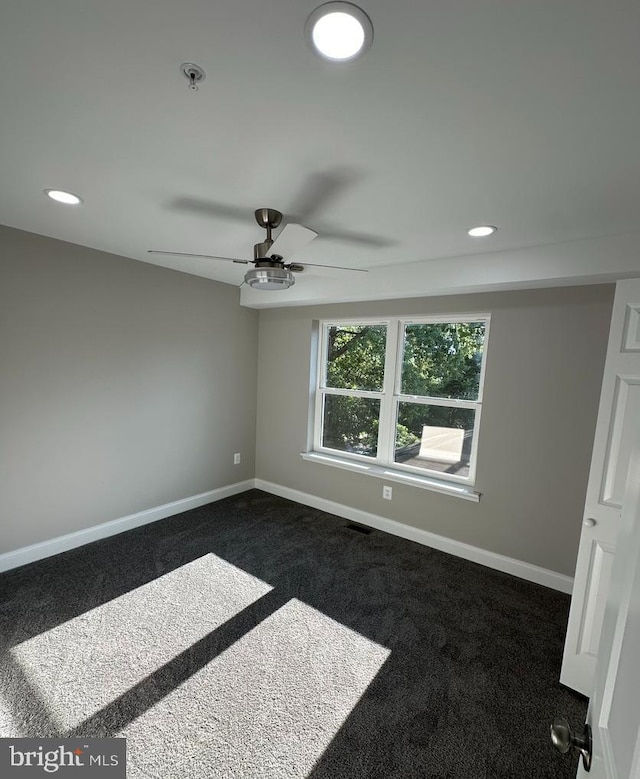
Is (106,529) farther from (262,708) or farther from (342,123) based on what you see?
(342,123)

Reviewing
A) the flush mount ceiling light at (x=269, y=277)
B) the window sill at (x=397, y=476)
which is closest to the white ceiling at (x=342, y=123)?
the flush mount ceiling light at (x=269, y=277)

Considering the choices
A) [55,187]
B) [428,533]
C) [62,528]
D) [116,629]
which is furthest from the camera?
[428,533]

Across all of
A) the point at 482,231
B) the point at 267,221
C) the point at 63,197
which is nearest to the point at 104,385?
the point at 63,197

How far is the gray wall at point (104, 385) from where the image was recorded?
8.38ft

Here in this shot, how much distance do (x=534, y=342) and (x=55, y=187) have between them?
10.3ft

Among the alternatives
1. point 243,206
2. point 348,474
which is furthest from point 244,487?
point 243,206

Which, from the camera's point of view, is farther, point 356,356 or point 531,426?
point 356,356

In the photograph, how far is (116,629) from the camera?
2072 millimetres

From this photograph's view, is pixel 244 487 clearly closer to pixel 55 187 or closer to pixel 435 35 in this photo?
pixel 55 187

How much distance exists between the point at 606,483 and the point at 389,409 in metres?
1.93

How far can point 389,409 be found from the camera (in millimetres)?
3461

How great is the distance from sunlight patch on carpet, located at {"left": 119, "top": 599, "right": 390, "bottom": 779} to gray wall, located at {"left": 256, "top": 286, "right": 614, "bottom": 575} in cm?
139

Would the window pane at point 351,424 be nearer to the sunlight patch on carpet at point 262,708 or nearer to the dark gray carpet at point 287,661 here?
the dark gray carpet at point 287,661

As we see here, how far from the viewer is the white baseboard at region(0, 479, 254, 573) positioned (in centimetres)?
264
